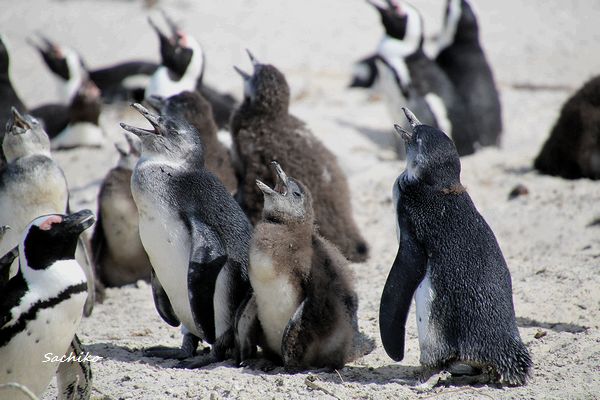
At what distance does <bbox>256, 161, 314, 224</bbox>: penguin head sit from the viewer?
4492 millimetres

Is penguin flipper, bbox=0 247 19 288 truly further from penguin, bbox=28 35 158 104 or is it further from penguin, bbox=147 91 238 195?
penguin, bbox=28 35 158 104

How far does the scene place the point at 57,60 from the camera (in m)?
11.5

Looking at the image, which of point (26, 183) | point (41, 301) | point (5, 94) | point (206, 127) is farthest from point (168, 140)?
point (5, 94)

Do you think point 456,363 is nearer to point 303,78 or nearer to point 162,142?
point 162,142

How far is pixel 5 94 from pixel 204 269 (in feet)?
12.5

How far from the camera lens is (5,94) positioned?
7508mm

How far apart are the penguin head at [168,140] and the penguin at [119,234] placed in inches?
72.1

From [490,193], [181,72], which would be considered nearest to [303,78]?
[181,72]

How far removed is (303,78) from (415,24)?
2.95 metres

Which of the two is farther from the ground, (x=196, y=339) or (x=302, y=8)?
Answer: (x=196, y=339)

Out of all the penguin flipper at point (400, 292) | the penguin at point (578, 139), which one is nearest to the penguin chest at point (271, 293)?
the penguin flipper at point (400, 292)

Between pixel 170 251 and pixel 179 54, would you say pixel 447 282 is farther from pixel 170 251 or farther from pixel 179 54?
pixel 179 54

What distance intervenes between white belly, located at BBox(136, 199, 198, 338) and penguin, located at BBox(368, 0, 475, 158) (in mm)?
5005

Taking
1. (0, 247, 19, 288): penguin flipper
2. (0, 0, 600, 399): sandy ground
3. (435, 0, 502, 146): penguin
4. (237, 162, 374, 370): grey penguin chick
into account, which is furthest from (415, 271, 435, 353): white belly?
(435, 0, 502, 146): penguin
